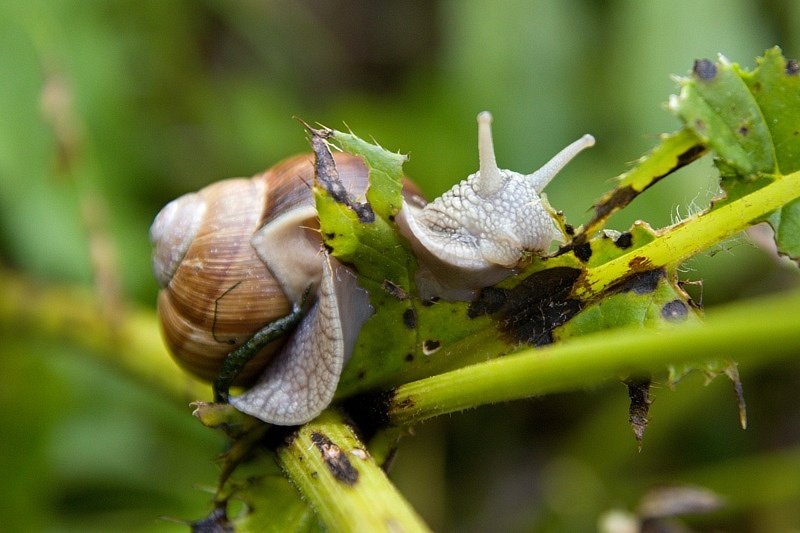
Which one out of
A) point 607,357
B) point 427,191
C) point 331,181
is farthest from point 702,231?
point 427,191

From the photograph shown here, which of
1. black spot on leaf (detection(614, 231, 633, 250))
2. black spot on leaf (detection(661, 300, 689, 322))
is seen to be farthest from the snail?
black spot on leaf (detection(661, 300, 689, 322))

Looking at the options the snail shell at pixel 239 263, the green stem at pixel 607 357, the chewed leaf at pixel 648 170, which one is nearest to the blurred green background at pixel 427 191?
the snail shell at pixel 239 263

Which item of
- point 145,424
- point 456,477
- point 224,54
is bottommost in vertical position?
point 456,477

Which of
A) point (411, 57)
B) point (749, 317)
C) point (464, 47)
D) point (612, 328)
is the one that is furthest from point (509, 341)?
point (411, 57)

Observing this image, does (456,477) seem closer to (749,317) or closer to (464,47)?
(464,47)

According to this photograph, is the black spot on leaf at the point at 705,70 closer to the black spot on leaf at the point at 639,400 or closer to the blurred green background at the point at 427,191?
the black spot on leaf at the point at 639,400

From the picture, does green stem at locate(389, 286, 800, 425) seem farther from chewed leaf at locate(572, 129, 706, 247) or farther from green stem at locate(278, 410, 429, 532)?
chewed leaf at locate(572, 129, 706, 247)

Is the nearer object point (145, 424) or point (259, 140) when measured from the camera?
point (145, 424)

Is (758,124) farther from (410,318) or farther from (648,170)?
(410,318)
